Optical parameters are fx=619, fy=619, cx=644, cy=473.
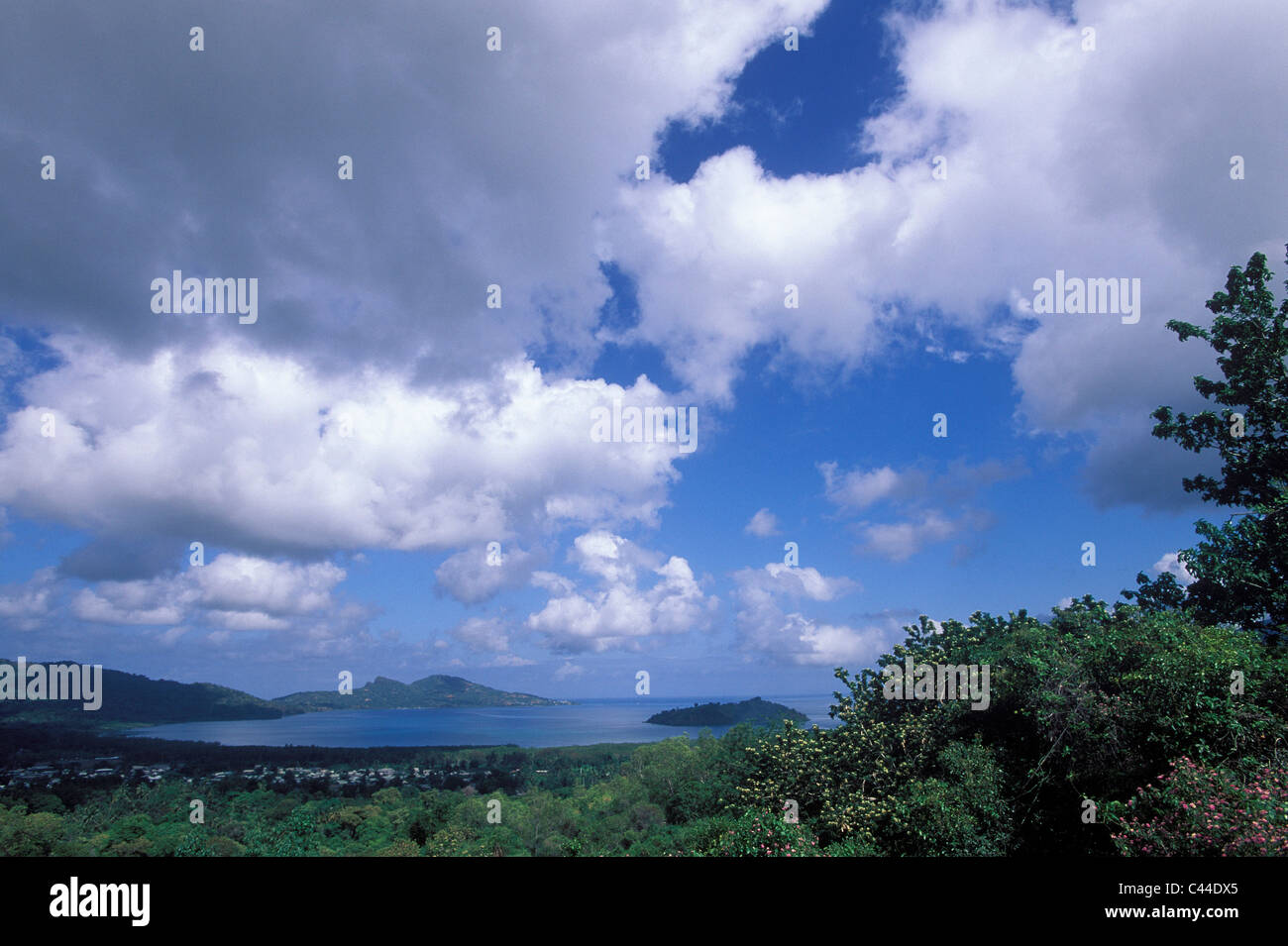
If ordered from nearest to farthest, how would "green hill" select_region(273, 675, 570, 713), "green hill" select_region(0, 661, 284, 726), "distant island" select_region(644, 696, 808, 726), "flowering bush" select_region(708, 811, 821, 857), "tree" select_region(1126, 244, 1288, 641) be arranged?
"flowering bush" select_region(708, 811, 821, 857)
"tree" select_region(1126, 244, 1288, 641)
"green hill" select_region(0, 661, 284, 726)
"distant island" select_region(644, 696, 808, 726)
"green hill" select_region(273, 675, 570, 713)

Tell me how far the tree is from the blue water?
96.3 ft

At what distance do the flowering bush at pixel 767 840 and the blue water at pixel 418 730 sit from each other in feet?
110

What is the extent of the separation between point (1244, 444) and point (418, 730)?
8033 cm

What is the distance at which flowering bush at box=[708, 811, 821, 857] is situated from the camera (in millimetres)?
9250

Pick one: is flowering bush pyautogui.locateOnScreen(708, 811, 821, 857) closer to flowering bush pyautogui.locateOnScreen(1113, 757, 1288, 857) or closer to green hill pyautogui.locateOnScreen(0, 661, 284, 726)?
flowering bush pyautogui.locateOnScreen(1113, 757, 1288, 857)

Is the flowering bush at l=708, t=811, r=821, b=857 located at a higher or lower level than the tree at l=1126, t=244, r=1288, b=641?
lower

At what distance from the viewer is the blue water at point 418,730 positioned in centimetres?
5666

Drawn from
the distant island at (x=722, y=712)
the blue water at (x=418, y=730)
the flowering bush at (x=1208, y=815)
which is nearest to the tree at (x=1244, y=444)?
the flowering bush at (x=1208, y=815)

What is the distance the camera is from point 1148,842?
23.2ft

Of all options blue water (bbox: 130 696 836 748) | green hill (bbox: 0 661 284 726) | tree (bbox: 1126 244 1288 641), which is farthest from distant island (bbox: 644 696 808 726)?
green hill (bbox: 0 661 284 726)

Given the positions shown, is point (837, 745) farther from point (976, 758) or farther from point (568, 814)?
point (568, 814)

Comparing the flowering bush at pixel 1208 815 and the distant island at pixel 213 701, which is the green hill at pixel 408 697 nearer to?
the distant island at pixel 213 701
